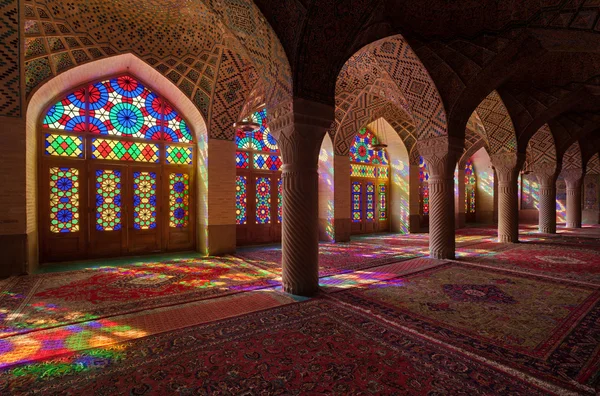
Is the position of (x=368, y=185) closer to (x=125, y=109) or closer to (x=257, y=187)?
(x=257, y=187)

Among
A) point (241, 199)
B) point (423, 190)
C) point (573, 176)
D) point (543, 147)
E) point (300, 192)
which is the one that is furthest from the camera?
point (573, 176)

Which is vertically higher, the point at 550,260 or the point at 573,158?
the point at 573,158

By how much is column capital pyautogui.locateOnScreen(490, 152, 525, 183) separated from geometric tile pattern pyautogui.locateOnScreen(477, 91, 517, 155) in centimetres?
16

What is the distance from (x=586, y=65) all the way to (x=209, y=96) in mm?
8919

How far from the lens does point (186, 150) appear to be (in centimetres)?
849

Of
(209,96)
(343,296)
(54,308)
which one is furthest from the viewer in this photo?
(209,96)

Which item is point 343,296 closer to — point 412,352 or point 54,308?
point 412,352

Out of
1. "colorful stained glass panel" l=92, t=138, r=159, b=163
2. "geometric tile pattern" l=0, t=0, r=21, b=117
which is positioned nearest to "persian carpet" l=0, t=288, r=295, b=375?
"geometric tile pattern" l=0, t=0, r=21, b=117

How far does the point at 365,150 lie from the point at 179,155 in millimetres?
7548

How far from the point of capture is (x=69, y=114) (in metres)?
7.07

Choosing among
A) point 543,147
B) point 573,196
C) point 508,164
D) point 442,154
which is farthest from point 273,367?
point 573,196

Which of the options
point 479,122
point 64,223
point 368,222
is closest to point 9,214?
point 64,223

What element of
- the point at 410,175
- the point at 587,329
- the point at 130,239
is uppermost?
the point at 410,175

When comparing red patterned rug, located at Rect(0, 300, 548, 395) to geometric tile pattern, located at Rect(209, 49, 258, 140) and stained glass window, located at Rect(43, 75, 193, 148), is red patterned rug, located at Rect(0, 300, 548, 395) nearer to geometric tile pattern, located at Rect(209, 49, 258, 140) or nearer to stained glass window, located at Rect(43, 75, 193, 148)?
geometric tile pattern, located at Rect(209, 49, 258, 140)
